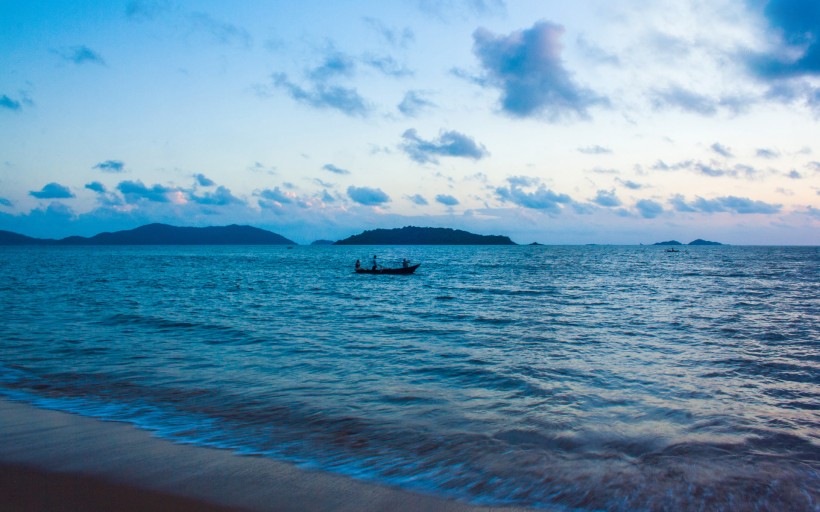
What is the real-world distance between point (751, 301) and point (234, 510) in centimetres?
3959

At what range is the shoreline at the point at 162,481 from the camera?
629cm

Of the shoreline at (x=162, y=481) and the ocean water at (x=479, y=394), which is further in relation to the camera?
the ocean water at (x=479, y=394)

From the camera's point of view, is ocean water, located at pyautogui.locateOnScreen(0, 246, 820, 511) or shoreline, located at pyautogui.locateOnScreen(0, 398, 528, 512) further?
ocean water, located at pyautogui.locateOnScreen(0, 246, 820, 511)

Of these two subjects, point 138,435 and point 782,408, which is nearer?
point 138,435

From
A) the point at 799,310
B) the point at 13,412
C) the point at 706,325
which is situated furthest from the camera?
Result: the point at 799,310

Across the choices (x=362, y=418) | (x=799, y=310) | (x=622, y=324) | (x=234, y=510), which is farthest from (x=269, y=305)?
(x=799, y=310)

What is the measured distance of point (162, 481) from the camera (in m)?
6.89

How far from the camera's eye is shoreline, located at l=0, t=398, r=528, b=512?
6293 mm

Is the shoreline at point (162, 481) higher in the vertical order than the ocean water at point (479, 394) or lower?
higher

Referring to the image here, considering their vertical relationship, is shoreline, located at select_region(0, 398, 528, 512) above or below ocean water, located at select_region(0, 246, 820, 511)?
above

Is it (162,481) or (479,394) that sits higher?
(162,481)

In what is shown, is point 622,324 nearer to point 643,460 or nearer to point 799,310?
point 799,310

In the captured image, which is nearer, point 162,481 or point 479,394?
point 162,481

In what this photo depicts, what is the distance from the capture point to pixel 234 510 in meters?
6.12
